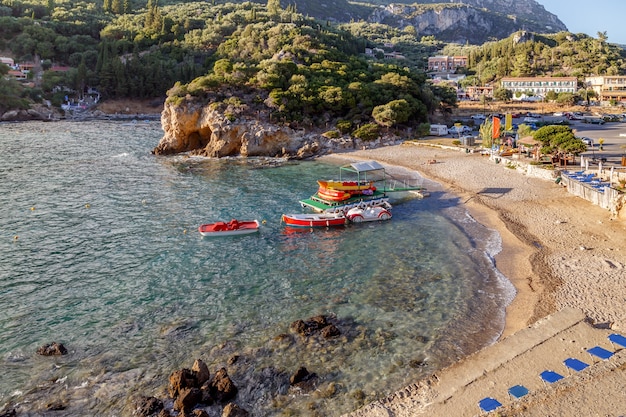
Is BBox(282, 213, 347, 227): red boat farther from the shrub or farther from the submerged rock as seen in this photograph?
the shrub

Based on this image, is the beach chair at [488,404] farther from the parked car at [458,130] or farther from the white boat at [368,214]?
the parked car at [458,130]

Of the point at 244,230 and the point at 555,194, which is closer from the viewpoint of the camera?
the point at 244,230

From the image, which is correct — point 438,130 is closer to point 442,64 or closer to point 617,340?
point 617,340

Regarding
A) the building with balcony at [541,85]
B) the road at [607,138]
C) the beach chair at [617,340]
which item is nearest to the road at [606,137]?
the road at [607,138]

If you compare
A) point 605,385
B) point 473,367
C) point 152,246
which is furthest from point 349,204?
point 605,385

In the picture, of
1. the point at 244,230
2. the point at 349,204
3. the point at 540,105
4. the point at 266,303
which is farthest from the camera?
the point at 540,105

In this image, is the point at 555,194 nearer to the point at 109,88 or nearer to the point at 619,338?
the point at 619,338

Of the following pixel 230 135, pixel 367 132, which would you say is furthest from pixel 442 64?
pixel 230 135
